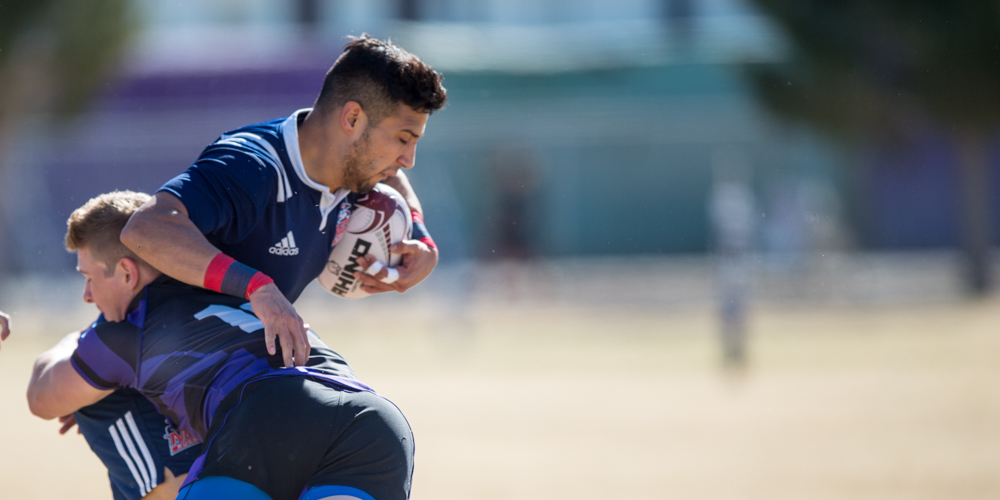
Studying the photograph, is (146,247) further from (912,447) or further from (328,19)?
(328,19)

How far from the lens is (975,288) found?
1750 centimetres

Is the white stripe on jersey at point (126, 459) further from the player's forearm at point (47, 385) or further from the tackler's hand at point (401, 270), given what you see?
the tackler's hand at point (401, 270)

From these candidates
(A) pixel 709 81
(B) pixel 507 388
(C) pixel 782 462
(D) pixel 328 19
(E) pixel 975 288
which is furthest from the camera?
(D) pixel 328 19

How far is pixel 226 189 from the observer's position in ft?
9.07

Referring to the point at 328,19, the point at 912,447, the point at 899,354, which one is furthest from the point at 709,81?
the point at 912,447

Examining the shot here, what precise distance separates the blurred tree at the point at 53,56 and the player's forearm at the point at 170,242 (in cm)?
1700

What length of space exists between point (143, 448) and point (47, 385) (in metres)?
0.34

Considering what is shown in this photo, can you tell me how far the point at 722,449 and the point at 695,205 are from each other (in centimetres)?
1784

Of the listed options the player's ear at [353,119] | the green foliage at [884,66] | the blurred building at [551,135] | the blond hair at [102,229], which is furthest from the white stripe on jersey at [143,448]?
the blurred building at [551,135]

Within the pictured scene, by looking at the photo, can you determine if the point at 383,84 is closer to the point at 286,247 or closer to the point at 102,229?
the point at 286,247

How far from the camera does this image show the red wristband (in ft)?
8.55

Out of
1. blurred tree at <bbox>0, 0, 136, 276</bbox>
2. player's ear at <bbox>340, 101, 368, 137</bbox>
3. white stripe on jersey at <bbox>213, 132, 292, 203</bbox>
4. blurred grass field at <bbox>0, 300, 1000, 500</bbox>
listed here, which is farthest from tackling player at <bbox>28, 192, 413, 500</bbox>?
blurred tree at <bbox>0, 0, 136, 276</bbox>

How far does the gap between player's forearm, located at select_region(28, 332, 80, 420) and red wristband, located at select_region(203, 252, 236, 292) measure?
24.8 inches

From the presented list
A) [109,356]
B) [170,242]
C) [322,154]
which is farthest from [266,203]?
[109,356]
